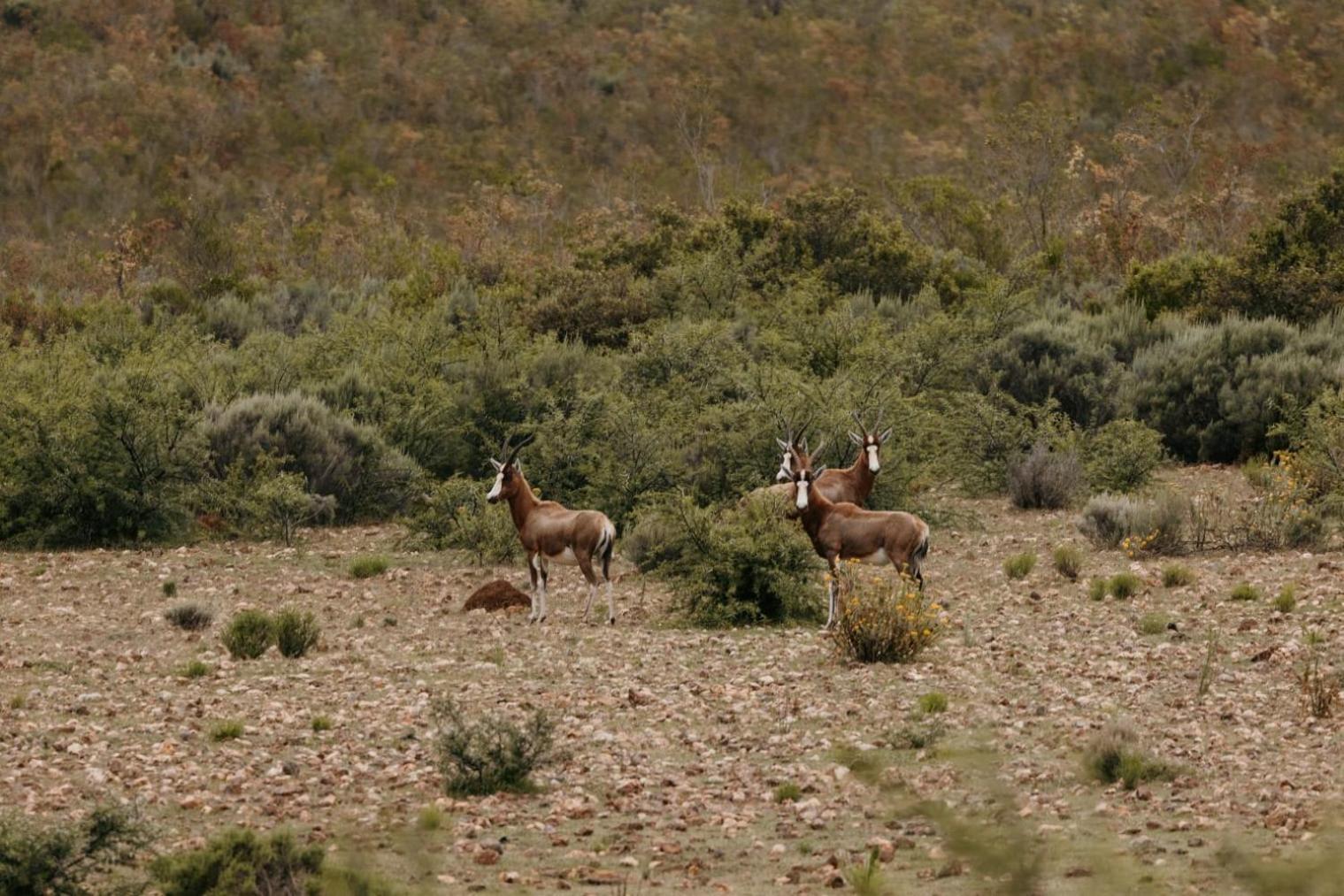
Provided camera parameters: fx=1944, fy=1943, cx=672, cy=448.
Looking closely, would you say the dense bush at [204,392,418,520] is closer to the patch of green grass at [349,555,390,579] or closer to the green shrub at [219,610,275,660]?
the patch of green grass at [349,555,390,579]

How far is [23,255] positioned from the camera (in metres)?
59.8

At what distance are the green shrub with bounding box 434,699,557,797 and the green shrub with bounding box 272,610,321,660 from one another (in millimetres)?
4900

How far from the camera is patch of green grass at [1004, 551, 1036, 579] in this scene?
20625 millimetres

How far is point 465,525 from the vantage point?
22.6 meters

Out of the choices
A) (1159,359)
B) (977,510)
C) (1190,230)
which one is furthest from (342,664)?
(1190,230)

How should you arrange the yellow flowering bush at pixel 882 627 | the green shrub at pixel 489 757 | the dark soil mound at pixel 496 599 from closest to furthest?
the green shrub at pixel 489 757 < the yellow flowering bush at pixel 882 627 < the dark soil mound at pixel 496 599

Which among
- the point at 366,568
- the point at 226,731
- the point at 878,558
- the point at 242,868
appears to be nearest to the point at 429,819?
the point at 242,868

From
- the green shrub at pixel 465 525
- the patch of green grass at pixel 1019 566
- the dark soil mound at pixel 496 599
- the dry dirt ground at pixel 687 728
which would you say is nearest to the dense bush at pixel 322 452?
the green shrub at pixel 465 525

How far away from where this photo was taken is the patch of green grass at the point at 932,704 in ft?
44.9

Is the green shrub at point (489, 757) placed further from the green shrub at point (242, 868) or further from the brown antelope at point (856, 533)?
the brown antelope at point (856, 533)

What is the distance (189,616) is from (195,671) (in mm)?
2843

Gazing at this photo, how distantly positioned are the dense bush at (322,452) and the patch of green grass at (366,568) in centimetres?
418

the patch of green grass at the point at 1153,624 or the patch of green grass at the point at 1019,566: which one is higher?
the patch of green grass at the point at 1153,624

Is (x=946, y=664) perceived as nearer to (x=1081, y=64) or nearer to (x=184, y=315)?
(x=184, y=315)
